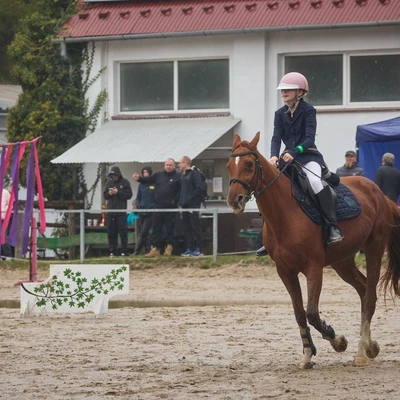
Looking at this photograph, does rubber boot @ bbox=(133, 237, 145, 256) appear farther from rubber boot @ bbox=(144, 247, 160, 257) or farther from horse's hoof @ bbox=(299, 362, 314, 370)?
horse's hoof @ bbox=(299, 362, 314, 370)

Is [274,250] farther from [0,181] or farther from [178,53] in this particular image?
[178,53]

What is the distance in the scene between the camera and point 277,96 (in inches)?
1022

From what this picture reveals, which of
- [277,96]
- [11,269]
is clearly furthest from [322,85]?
[11,269]

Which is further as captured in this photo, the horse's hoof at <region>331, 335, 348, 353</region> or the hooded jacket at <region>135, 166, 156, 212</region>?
the hooded jacket at <region>135, 166, 156, 212</region>

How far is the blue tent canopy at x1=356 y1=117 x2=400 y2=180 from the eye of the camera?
72.7ft

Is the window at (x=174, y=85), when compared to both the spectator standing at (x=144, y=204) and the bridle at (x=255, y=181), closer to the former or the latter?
the spectator standing at (x=144, y=204)

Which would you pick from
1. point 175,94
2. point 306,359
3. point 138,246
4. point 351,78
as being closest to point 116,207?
point 138,246

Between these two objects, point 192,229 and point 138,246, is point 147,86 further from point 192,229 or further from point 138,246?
point 192,229

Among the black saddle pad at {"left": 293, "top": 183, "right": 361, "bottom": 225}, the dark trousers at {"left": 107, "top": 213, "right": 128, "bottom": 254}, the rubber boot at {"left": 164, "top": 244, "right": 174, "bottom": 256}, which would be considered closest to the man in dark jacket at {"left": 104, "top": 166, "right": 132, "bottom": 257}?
the dark trousers at {"left": 107, "top": 213, "right": 128, "bottom": 254}

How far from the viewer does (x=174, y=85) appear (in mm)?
27109

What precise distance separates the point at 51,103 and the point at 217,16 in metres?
4.34

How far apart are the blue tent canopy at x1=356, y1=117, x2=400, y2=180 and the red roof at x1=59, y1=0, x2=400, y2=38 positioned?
301 centimetres

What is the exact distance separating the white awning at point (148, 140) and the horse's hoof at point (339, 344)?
13.8 m

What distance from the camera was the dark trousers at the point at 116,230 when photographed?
2338cm
